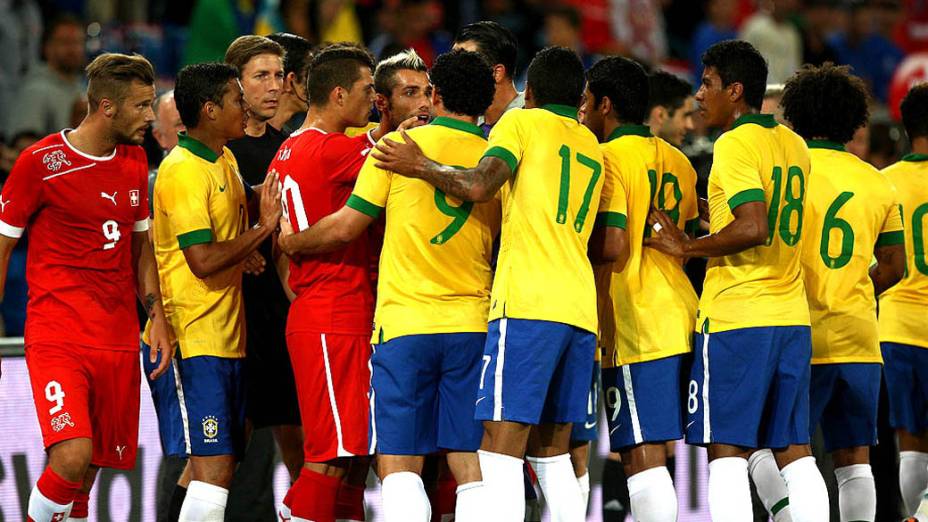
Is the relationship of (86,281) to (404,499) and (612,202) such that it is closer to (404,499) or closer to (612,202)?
(404,499)

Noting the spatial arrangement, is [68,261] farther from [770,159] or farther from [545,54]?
[770,159]

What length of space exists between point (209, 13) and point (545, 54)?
7.30 meters

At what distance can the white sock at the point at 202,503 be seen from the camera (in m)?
6.99

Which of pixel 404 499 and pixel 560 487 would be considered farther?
pixel 560 487

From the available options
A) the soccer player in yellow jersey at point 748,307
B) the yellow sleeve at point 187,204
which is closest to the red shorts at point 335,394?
the yellow sleeve at point 187,204

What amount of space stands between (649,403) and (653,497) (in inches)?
17.8

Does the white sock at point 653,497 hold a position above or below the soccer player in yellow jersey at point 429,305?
Answer: below

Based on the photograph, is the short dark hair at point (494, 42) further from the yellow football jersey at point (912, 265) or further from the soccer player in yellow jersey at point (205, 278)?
the yellow football jersey at point (912, 265)

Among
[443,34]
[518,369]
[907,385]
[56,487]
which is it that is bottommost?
[56,487]

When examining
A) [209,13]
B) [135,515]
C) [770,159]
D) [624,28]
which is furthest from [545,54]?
[624,28]

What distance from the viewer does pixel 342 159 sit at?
675 centimetres

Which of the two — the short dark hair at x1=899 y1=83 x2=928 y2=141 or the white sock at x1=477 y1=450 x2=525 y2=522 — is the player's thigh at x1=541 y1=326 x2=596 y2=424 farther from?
the short dark hair at x1=899 y1=83 x2=928 y2=141

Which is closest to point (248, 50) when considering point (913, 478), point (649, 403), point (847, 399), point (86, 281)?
point (86, 281)

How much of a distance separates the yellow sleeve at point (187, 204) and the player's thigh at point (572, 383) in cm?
184
